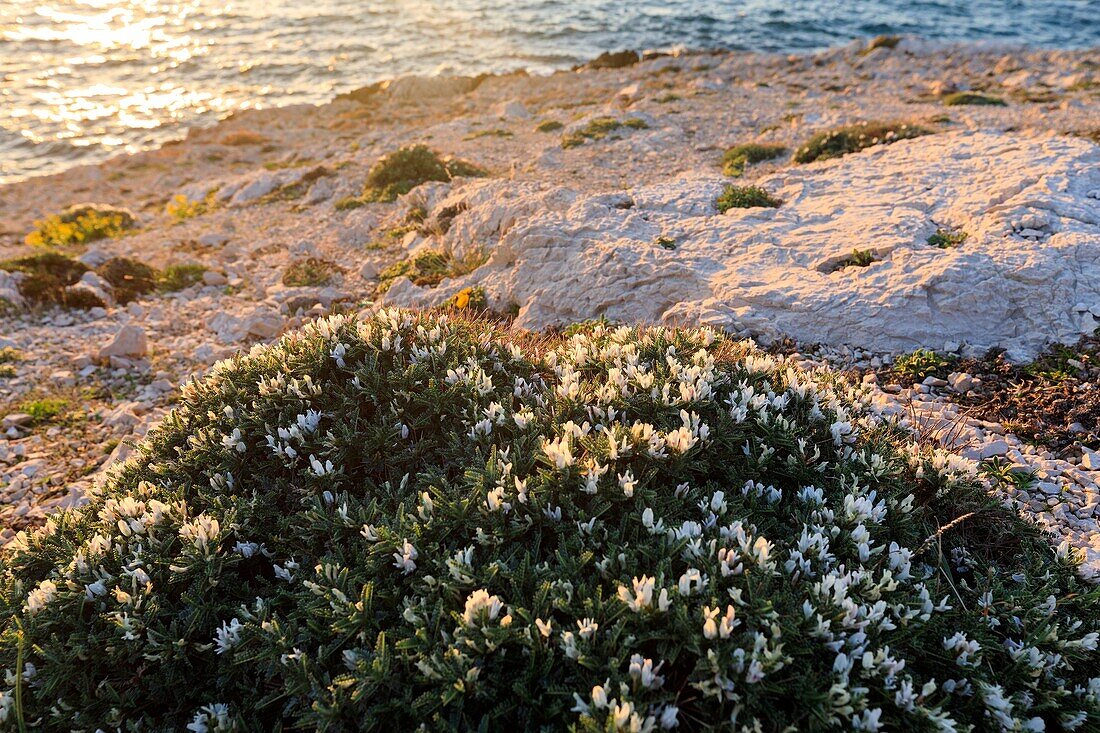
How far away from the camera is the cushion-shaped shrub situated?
3221 millimetres

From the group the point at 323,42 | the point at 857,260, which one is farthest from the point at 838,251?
the point at 323,42

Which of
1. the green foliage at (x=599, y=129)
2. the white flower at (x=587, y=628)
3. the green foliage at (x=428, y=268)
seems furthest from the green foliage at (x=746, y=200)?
the white flower at (x=587, y=628)

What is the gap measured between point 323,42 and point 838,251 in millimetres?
43492

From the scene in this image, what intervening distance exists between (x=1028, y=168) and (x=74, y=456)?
14062 millimetres

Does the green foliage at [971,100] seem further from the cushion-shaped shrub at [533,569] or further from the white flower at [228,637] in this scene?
the white flower at [228,637]

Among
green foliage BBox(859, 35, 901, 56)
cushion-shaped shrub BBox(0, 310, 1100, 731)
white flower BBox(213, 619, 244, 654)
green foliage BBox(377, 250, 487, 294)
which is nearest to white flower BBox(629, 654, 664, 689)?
cushion-shaped shrub BBox(0, 310, 1100, 731)

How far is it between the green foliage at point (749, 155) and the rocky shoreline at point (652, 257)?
0.30m

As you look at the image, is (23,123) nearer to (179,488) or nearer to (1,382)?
(1,382)

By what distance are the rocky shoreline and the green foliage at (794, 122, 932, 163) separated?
0.18m

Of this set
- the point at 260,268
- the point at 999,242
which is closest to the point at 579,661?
the point at 999,242

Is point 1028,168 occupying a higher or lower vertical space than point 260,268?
higher

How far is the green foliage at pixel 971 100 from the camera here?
1980 cm

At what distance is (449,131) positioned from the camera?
22.0 meters

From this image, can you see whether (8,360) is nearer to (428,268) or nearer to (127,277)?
(127,277)
